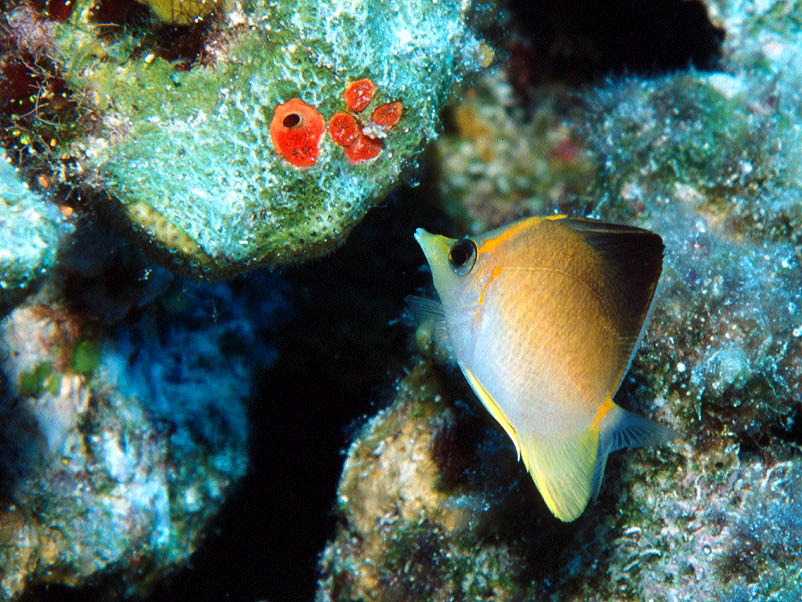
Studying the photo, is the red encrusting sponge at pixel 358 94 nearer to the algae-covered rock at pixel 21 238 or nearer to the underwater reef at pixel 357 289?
the underwater reef at pixel 357 289

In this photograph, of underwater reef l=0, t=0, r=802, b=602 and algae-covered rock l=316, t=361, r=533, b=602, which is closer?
underwater reef l=0, t=0, r=802, b=602

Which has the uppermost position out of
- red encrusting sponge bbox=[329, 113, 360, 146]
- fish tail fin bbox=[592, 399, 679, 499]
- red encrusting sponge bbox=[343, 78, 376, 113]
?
red encrusting sponge bbox=[343, 78, 376, 113]

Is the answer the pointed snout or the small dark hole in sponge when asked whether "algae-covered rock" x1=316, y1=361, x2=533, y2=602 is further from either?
the small dark hole in sponge

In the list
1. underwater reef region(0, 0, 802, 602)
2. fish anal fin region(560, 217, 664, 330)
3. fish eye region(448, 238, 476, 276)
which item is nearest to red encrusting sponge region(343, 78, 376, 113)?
underwater reef region(0, 0, 802, 602)

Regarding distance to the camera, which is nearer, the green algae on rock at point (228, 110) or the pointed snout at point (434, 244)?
the pointed snout at point (434, 244)

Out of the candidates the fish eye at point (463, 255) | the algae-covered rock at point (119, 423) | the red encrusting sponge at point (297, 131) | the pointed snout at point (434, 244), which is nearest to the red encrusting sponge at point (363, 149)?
the red encrusting sponge at point (297, 131)

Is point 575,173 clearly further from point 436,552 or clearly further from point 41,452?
point 41,452

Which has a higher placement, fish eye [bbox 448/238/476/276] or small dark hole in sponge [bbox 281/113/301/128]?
small dark hole in sponge [bbox 281/113/301/128]

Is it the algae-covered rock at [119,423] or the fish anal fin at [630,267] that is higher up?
the fish anal fin at [630,267]
